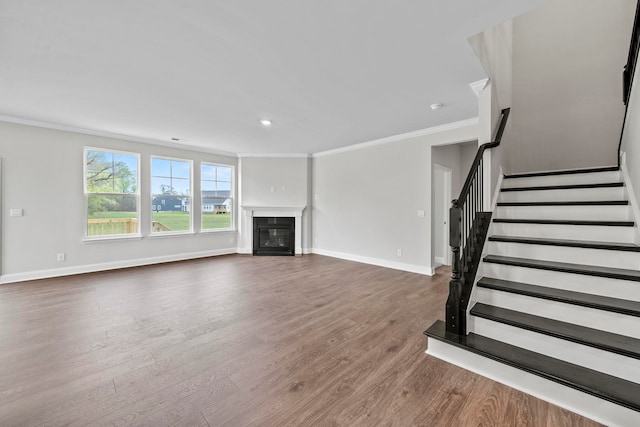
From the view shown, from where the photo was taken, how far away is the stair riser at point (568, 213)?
236 centimetres

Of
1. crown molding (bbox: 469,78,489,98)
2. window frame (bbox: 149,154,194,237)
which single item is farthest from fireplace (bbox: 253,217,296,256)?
crown molding (bbox: 469,78,489,98)

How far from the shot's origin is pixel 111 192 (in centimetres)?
493

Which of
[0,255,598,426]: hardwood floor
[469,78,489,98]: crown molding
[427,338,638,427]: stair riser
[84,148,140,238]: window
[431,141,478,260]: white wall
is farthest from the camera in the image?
[431,141,478,260]: white wall

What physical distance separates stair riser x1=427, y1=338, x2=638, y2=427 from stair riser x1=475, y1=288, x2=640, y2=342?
53cm

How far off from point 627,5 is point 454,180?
3.18 meters

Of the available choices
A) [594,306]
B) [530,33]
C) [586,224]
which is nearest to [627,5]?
[530,33]

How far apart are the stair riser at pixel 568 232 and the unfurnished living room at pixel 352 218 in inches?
0.6

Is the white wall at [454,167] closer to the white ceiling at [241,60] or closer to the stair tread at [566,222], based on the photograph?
the white ceiling at [241,60]

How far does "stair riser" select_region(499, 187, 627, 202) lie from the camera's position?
263 centimetres

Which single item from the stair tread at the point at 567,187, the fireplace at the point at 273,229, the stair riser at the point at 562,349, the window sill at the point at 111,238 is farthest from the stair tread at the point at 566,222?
the window sill at the point at 111,238

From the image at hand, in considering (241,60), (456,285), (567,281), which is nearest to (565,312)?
(567,281)

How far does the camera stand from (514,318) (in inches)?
77.6

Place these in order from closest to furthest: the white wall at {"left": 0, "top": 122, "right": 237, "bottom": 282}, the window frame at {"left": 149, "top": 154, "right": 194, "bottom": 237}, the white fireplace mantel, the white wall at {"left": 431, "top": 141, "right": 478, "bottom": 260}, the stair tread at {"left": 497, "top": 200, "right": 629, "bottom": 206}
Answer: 1. the stair tread at {"left": 497, "top": 200, "right": 629, "bottom": 206}
2. the white wall at {"left": 0, "top": 122, "right": 237, "bottom": 282}
3. the white wall at {"left": 431, "top": 141, "right": 478, "bottom": 260}
4. the window frame at {"left": 149, "top": 154, "right": 194, "bottom": 237}
5. the white fireplace mantel

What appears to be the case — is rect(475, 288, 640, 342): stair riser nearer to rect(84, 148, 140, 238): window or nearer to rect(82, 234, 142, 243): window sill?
rect(82, 234, 142, 243): window sill
